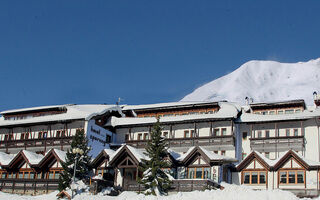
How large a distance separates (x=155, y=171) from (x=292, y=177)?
13.9 metres

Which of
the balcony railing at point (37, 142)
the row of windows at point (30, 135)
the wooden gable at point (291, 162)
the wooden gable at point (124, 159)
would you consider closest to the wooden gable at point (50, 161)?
the balcony railing at point (37, 142)

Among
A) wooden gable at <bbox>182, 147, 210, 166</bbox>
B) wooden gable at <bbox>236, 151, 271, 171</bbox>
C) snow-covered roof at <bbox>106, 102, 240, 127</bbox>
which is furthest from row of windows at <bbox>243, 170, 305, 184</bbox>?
snow-covered roof at <bbox>106, 102, 240, 127</bbox>

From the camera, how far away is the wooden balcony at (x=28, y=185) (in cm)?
4903

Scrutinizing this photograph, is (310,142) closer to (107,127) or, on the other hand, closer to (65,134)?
(107,127)

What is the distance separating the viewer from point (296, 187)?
151 feet

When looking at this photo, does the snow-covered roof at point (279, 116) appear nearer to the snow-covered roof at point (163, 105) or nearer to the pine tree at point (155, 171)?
the snow-covered roof at point (163, 105)

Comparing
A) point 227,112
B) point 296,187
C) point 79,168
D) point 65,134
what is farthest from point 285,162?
point 65,134

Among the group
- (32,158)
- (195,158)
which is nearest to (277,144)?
(195,158)

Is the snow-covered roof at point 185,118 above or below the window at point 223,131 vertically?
above

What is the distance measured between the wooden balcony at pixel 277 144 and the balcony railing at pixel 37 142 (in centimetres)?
2227

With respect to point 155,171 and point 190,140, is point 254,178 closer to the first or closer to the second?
point 190,140

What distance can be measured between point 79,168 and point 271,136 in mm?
22030

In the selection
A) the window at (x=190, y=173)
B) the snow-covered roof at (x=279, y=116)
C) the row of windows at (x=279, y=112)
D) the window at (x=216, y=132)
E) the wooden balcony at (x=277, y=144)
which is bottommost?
the window at (x=190, y=173)

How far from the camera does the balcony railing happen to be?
5869 centimetres
